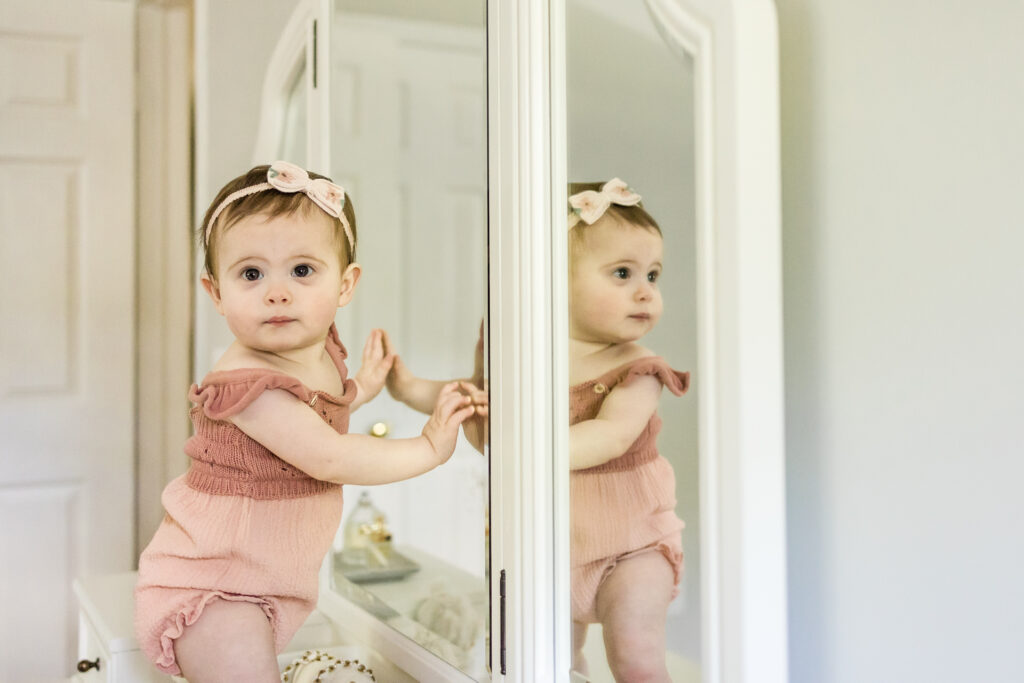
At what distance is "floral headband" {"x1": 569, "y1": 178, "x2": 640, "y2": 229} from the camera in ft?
2.99

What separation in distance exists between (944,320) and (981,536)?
150 mm

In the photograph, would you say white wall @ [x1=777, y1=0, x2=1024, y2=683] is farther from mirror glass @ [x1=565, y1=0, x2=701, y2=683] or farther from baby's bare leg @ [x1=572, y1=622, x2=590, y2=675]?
baby's bare leg @ [x1=572, y1=622, x2=590, y2=675]

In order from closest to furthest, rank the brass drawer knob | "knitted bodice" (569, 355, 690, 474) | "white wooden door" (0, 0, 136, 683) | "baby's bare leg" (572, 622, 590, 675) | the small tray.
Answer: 1. "knitted bodice" (569, 355, 690, 474)
2. "baby's bare leg" (572, 622, 590, 675)
3. the small tray
4. the brass drawer knob
5. "white wooden door" (0, 0, 136, 683)

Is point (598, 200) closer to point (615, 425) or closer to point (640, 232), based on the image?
point (640, 232)

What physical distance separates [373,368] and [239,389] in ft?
0.69

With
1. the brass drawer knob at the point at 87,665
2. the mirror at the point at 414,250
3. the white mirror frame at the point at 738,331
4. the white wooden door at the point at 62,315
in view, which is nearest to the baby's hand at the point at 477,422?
the mirror at the point at 414,250

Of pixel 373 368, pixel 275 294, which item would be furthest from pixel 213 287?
pixel 373 368

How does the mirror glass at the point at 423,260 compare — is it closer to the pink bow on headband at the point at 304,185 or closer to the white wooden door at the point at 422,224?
the white wooden door at the point at 422,224

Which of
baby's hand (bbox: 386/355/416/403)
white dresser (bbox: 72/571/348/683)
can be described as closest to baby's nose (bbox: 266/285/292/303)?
baby's hand (bbox: 386/355/416/403)

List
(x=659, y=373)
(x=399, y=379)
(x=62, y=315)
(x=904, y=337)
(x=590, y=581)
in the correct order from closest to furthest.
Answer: (x=904, y=337)
(x=659, y=373)
(x=590, y=581)
(x=399, y=379)
(x=62, y=315)

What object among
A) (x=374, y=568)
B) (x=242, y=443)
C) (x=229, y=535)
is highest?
(x=242, y=443)

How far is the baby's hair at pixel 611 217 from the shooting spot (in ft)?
2.90

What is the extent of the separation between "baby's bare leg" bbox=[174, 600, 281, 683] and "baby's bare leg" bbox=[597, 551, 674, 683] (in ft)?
1.24

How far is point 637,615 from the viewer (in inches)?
35.5
